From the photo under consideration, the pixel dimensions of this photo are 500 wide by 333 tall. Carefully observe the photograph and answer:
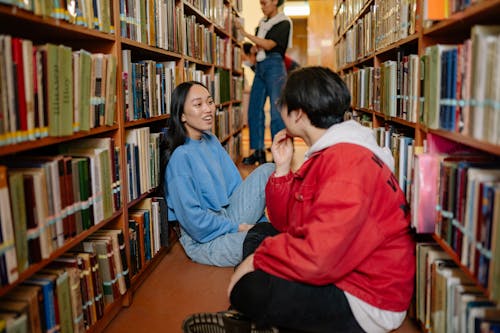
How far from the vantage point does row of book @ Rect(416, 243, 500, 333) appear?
45.7 inches

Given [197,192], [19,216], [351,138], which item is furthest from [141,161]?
[351,138]

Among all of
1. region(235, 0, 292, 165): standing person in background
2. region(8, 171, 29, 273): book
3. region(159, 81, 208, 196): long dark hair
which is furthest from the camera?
region(235, 0, 292, 165): standing person in background

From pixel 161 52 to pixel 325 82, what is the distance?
4.02ft

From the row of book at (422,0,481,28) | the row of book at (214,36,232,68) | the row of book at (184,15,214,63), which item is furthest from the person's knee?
the row of book at (214,36,232,68)

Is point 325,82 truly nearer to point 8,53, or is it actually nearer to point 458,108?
point 458,108

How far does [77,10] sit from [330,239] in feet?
3.49

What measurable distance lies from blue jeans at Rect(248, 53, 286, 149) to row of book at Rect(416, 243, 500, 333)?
319 cm

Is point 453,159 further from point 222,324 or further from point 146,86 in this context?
point 146,86

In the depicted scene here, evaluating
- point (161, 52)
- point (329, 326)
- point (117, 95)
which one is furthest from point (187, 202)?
point (329, 326)

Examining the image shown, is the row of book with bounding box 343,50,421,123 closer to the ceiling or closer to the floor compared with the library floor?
closer to the ceiling

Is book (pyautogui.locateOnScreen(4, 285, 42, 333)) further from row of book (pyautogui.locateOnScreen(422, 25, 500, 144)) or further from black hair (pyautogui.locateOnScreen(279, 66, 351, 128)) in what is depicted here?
row of book (pyautogui.locateOnScreen(422, 25, 500, 144))

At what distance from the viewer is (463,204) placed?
1.25 m

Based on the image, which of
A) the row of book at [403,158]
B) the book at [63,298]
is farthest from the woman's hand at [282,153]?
the book at [63,298]

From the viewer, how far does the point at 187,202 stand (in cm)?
217
